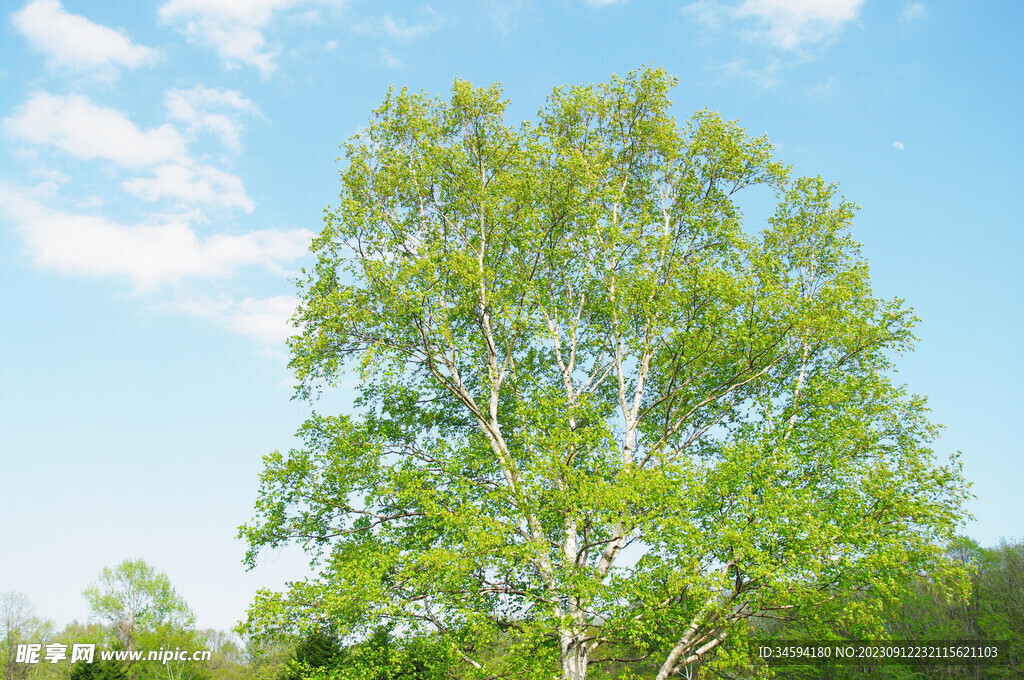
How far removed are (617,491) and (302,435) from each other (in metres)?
8.49

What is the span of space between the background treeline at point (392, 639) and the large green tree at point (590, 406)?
1055mm

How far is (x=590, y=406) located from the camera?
1708 cm

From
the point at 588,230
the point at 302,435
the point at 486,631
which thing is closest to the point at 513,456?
the point at 486,631

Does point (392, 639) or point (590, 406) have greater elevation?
point (590, 406)

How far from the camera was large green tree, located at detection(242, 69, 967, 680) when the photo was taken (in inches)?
541

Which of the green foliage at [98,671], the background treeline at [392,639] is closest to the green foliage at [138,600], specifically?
the background treeline at [392,639]

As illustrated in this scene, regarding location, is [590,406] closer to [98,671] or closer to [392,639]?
[392,639]

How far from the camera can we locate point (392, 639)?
49.9ft

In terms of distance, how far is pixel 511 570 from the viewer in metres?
14.5

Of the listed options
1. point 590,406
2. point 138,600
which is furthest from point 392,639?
point 138,600

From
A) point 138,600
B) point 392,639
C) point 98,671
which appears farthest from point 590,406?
point 138,600

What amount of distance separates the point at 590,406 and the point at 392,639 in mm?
6994

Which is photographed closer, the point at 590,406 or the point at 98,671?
the point at 590,406

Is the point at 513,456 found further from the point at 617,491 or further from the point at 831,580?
the point at 831,580
